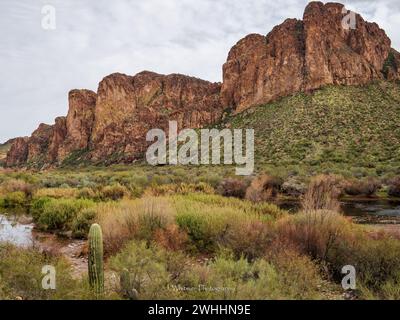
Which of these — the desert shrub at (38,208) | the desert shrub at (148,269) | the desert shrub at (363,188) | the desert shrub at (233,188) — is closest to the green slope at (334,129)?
the desert shrub at (363,188)

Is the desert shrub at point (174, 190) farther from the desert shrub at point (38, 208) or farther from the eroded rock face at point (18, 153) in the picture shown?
the eroded rock face at point (18, 153)

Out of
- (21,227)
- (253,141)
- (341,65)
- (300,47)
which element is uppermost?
(300,47)

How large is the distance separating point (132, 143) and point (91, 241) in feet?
297

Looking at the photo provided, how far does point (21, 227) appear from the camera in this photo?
1318 centimetres

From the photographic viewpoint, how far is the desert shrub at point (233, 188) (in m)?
19.5

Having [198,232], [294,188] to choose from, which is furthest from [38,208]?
[294,188]

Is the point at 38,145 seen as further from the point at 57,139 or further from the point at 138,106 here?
the point at 138,106

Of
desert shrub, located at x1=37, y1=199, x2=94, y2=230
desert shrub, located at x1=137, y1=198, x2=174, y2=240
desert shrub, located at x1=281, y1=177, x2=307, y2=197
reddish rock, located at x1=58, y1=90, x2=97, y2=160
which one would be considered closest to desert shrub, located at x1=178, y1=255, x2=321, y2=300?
desert shrub, located at x1=137, y1=198, x2=174, y2=240

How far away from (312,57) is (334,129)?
86.7ft

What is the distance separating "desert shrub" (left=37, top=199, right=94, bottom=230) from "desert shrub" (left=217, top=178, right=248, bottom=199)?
316 inches

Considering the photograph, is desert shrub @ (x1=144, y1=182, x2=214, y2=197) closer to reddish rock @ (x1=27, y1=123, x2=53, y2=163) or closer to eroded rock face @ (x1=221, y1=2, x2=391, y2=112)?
eroded rock face @ (x1=221, y1=2, x2=391, y2=112)

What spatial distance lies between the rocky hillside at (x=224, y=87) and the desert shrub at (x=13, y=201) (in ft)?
158
